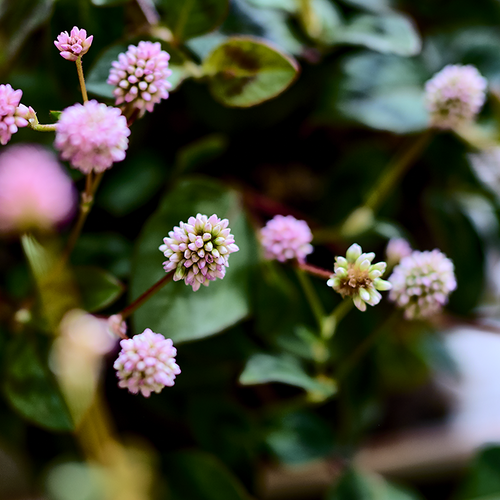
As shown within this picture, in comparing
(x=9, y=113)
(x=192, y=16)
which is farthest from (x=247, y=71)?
(x=9, y=113)

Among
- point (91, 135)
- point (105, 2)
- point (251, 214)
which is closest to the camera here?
point (91, 135)

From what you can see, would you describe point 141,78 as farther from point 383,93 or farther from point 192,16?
point 383,93

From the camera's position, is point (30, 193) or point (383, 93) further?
point (383, 93)

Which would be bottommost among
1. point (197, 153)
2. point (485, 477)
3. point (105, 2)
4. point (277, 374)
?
point (485, 477)

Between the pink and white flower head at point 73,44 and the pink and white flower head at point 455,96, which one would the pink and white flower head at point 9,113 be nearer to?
the pink and white flower head at point 73,44

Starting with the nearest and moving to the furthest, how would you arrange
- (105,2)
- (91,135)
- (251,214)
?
(91,135)
(105,2)
(251,214)

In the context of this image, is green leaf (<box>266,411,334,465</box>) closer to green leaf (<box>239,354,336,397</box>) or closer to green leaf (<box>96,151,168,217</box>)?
green leaf (<box>239,354,336,397</box>)
